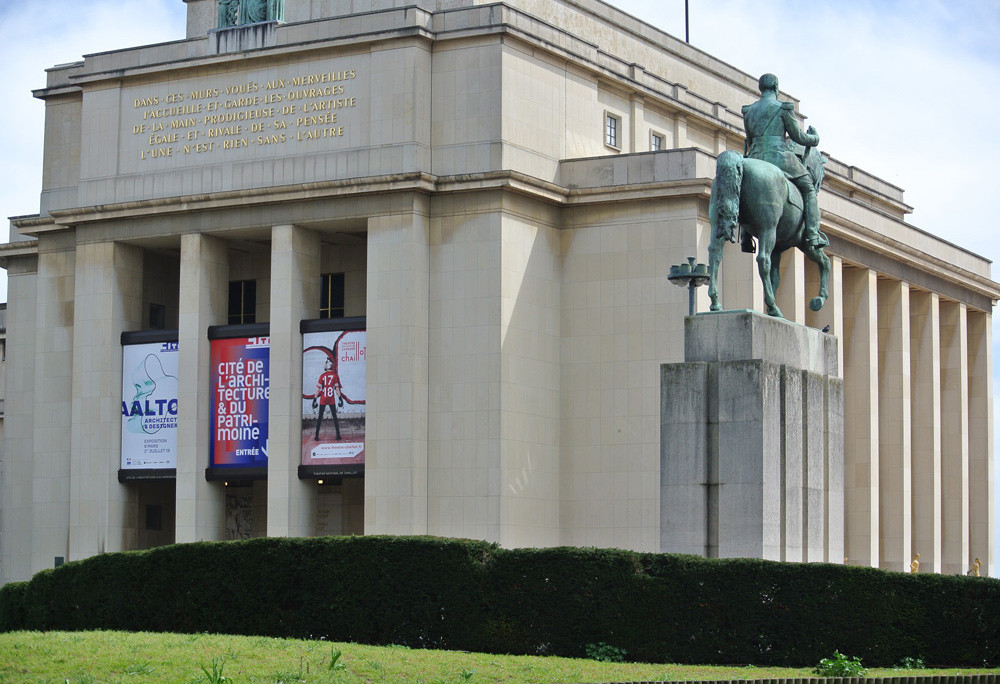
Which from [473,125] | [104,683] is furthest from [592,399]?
[104,683]

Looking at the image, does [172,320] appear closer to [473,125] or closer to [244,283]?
[244,283]

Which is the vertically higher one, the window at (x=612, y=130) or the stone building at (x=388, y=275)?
the window at (x=612, y=130)

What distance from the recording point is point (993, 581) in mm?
32406

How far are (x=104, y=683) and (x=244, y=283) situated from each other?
41.0 metres

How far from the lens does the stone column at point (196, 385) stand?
6191cm

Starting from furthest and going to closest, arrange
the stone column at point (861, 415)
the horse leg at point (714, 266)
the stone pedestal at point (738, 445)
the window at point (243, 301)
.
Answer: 1. the stone column at point (861, 415)
2. the window at point (243, 301)
3. the horse leg at point (714, 266)
4. the stone pedestal at point (738, 445)

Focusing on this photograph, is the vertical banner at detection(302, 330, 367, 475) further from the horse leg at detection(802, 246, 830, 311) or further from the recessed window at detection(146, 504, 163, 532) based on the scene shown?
the horse leg at detection(802, 246, 830, 311)

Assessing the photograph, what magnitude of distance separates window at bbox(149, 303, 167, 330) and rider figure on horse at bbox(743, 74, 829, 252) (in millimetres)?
34088

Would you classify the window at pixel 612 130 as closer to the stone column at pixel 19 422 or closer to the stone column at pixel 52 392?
the stone column at pixel 52 392

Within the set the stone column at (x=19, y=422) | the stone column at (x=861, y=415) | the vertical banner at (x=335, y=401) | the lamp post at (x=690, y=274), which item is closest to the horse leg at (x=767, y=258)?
the lamp post at (x=690, y=274)

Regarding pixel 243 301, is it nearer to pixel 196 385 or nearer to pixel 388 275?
pixel 196 385

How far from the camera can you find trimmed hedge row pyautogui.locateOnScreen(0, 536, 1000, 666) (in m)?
31.7

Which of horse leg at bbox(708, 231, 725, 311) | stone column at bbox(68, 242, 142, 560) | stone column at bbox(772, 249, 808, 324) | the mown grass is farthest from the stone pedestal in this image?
stone column at bbox(68, 242, 142, 560)

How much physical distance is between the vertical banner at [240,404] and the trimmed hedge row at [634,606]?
28.0 metres
